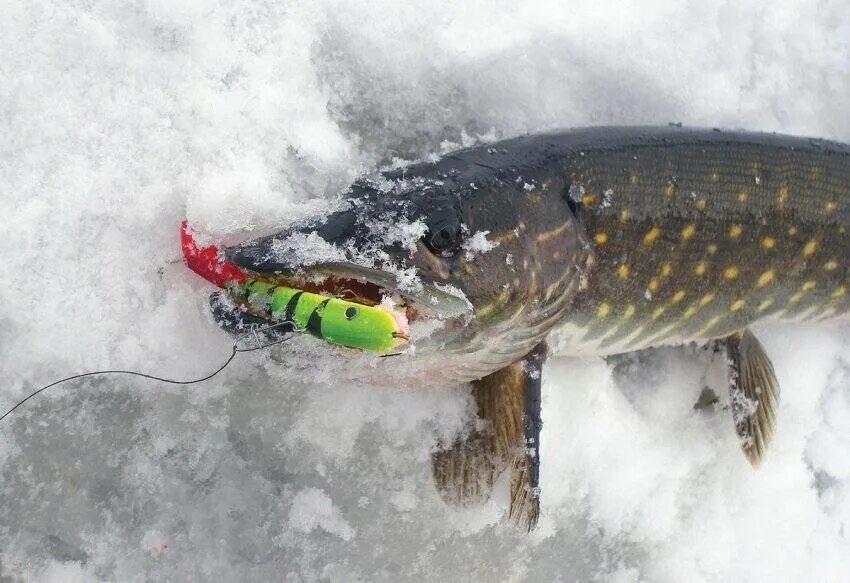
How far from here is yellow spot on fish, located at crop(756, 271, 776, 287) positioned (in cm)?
184

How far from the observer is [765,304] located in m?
1.92

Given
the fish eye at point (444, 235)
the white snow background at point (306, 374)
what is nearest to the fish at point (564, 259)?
the fish eye at point (444, 235)

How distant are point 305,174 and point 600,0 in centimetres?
106

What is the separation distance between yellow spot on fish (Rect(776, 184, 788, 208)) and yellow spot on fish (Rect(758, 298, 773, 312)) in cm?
27

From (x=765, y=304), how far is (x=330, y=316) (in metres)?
1.27

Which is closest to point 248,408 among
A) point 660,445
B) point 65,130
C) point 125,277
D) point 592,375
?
point 125,277

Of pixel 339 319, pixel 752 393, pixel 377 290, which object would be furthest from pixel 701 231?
pixel 339 319

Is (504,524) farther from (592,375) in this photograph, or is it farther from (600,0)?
(600,0)

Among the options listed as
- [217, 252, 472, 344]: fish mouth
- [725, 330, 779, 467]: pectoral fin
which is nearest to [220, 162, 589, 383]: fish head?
[217, 252, 472, 344]: fish mouth

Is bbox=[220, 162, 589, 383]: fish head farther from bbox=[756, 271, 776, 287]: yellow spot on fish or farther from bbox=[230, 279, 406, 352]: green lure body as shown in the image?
bbox=[756, 271, 776, 287]: yellow spot on fish

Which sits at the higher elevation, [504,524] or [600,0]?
[600,0]

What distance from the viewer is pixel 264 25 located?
1800mm

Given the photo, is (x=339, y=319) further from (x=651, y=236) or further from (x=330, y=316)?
(x=651, y=236)

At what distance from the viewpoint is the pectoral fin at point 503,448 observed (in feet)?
5.20
